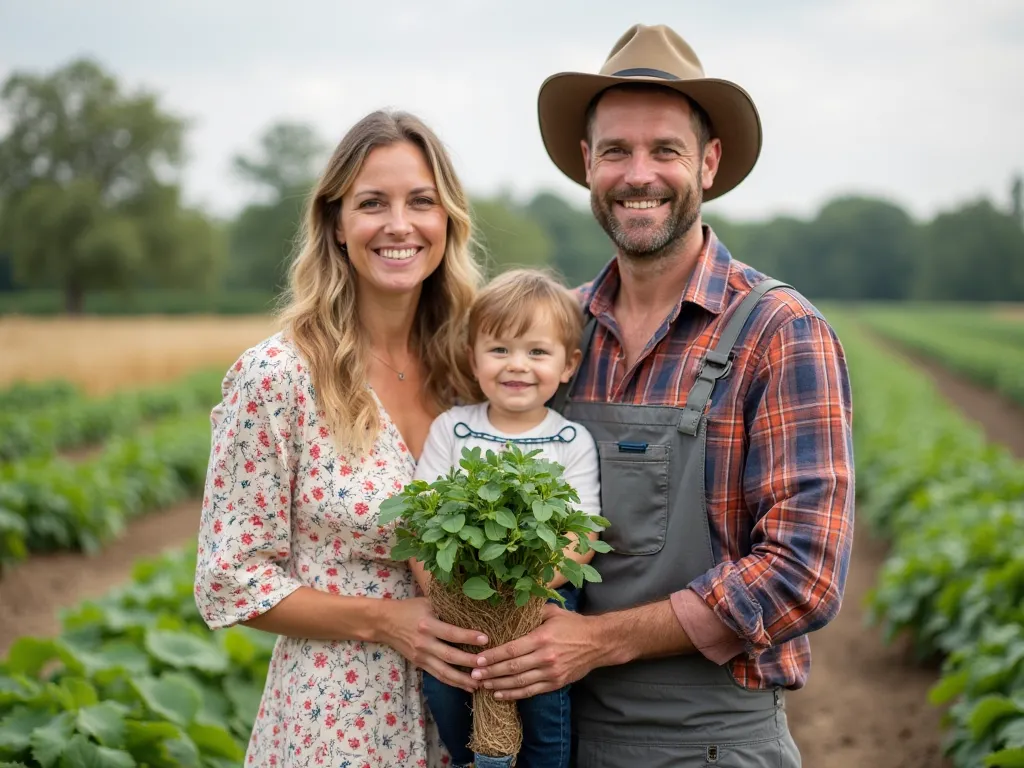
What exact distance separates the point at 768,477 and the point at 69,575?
7796 millimetres

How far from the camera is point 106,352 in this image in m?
24.4

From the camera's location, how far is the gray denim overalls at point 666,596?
252 cm

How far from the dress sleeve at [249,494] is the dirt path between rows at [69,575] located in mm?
5129

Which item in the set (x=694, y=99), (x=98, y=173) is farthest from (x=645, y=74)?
(x=98, y=173)

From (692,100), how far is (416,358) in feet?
3.86

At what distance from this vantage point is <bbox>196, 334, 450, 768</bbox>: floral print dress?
2504 mm

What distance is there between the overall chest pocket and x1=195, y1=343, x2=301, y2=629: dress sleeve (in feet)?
2.87

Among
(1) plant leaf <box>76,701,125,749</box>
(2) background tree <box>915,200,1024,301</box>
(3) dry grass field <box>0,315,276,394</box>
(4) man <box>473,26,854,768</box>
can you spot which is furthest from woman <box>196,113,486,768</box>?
(2) background tree <box>915,200,1024,301</box>

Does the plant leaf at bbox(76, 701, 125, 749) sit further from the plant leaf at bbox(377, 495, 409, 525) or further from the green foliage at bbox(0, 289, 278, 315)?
the green foliage at bbox(0, 289, 278, 315)

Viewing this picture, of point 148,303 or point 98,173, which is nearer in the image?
point 98,173

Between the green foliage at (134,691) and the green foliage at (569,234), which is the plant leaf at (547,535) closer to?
the green foliage at (134,691)

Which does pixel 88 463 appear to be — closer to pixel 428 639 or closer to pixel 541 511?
pixel 428 639

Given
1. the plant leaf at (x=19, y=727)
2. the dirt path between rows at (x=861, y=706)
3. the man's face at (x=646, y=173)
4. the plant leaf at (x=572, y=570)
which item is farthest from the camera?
the dirt path between rows at (x=861, y=706)

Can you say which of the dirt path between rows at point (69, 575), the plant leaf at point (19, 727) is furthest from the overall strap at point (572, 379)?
the dirt path between rows at point (69, 575)
